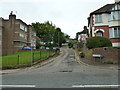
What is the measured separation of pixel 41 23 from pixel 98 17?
169 feet

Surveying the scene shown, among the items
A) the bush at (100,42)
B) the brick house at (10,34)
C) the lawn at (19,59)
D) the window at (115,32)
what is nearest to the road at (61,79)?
the lawn at (19,59)

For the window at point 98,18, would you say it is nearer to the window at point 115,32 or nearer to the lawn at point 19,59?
the window at point 115,32

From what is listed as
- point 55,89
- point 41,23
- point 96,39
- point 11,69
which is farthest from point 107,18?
point 41,23

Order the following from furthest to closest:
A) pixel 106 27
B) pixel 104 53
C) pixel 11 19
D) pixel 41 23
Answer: pixel 41 23
pixel 11 19
pixel 106 27
pixel 104 53

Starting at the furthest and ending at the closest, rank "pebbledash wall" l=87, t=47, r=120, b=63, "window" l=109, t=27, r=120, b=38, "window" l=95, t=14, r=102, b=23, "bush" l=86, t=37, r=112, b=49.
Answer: "window" l=95, t=14, r=102, b=23 < "window" l=109, t=27, r=120, b=38 < "bush" l=86, t=37, r=112, b=49 < "pebbledash wall" l=87, t=47, r=120, b=63

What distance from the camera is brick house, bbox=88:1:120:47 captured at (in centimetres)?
2358

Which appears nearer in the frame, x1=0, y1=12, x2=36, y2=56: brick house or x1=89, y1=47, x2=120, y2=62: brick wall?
x1=89, y1=47, x2=120, y2=62: brick wall

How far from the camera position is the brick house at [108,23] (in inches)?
928

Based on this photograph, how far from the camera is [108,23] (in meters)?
25.2

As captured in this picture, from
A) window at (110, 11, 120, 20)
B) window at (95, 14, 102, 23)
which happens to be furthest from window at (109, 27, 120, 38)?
window at (95, 14, 102, 23)

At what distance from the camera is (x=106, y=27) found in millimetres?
25922

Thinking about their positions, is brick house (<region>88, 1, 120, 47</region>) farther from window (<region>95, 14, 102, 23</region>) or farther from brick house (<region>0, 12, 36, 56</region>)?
brick house (<region>0, 12, 36, 56</region>)

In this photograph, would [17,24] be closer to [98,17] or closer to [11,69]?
[98,17]

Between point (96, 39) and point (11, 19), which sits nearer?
point (96, 39)
